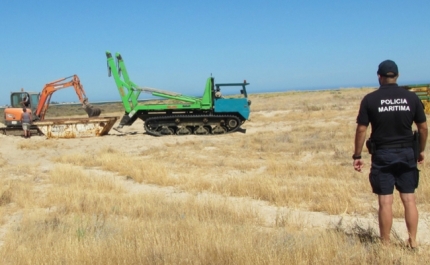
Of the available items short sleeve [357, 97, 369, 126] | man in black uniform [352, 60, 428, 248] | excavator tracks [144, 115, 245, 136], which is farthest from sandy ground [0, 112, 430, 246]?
excavator tracks [144, 115, 245, 136]

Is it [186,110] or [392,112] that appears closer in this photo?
[392,112]

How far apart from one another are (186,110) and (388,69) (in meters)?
16.2

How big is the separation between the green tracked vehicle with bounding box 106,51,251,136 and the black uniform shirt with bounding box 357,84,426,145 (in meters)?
15.3

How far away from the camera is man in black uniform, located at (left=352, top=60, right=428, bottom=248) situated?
4496 mm

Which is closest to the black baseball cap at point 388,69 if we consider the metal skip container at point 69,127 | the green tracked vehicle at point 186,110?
the green tracked vehicle at point 186,110

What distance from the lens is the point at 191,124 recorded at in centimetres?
2012

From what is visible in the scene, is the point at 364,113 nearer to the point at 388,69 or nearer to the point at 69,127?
the point at 388,69

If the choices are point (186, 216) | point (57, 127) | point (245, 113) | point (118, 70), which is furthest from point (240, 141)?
point (186, 216)

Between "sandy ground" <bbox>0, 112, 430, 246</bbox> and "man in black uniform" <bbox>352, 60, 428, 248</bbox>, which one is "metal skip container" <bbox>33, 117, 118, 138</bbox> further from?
"man in black uniform" <bbox>352, 60, 428, 248</bbox>

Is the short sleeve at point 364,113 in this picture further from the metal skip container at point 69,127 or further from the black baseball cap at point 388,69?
the metal skip container at point 69,127

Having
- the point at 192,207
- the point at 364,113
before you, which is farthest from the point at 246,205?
the point at 364,113

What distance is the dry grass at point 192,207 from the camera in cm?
438

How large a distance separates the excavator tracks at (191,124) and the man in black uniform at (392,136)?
15.4 m

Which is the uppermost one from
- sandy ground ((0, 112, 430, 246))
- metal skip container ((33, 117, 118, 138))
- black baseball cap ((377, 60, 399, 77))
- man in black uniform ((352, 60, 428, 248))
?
black baseball cap ((377, 60, 399, 77))
